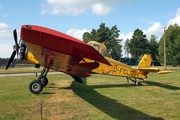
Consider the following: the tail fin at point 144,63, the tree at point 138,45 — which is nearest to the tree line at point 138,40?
the tree at point 138,45

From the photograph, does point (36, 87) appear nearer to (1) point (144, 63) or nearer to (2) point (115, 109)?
(2) point (115, 109)

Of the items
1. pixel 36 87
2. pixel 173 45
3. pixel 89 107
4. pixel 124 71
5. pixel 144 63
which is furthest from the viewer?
pixel 173 45

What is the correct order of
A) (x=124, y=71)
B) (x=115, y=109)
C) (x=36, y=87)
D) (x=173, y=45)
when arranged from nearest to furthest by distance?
(x=115, y=109) → (x=36, y=87) → (x=124, y=71) → (x=173, y=45)

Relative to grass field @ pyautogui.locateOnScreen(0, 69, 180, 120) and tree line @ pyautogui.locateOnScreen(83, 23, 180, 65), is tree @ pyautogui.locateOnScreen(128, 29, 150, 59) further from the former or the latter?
grass field @ pyautogui.locateOnScreen(0, 69, 180, 120)

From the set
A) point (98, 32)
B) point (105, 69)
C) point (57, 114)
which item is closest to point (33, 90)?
point (57, 114)

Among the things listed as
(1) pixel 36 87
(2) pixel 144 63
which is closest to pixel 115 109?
(1) pixel 36 87

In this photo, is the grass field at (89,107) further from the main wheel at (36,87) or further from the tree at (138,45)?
the tree at (138,45)

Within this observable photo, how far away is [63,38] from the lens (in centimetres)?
451

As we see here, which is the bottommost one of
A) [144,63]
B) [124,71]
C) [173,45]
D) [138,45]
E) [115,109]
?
[115,109]

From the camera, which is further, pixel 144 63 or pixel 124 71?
pixel 144 63

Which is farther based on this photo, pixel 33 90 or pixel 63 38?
pixel 33 90

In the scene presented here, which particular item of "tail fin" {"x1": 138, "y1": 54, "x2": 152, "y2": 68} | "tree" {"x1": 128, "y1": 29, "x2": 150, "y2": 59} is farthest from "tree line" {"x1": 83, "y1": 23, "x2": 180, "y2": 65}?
"tail fin" {"x1": 138, "y1": 54, "x2": 152, "y2": 68}

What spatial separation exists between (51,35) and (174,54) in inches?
2506

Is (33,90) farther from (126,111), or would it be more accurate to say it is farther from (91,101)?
(126,111)
